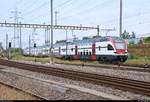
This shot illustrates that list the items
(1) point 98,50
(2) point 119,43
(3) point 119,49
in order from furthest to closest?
(1) point 98,50 → (2) point 119,43 → (3) point 119,49

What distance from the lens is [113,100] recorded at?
13.8 m

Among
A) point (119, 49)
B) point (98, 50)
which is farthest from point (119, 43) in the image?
point (98, 50)

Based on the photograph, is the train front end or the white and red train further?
the white and red train

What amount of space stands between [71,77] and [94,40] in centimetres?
2380

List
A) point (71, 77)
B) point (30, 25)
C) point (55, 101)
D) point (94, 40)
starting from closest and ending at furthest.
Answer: point (55, 101) → point (71, 77) → point (94, 40) → point (30, 25)

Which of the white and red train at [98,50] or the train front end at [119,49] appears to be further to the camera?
the white and red train at [98,50]

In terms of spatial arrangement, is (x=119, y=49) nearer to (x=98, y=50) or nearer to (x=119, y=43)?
(x=119, y=43)

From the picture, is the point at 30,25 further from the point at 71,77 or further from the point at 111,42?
the point at 71,77

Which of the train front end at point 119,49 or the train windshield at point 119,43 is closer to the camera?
the train front end at point 119,49

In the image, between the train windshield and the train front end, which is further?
the train windshield

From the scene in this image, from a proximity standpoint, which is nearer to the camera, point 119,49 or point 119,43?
point 119,49

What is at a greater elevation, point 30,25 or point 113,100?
point 30,25

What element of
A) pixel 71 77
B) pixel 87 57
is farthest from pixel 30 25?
pixel 71 77

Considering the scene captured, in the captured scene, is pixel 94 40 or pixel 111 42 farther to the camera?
pixel 94 40
